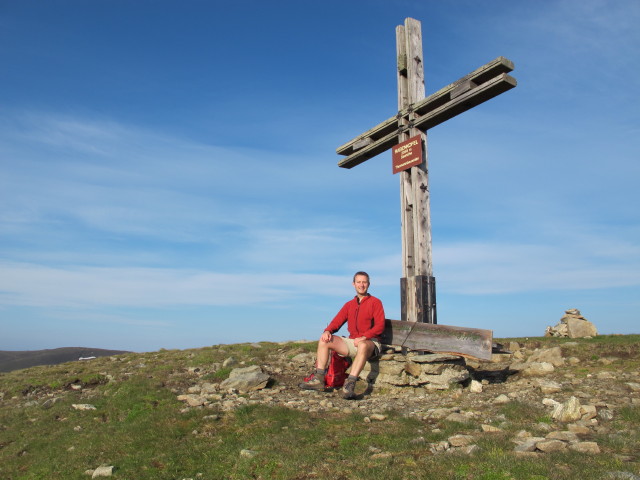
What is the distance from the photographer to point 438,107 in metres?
11.9

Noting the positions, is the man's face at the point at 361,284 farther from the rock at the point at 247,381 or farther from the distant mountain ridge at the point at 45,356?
the distant mountain ridge at the point at 45,356

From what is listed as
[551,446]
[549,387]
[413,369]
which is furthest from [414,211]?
[551,446]

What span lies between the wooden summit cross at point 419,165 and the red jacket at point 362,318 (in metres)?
0.89

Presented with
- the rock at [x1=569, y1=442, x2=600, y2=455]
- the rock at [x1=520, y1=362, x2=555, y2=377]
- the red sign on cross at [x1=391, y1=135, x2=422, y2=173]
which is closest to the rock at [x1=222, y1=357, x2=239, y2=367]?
the red sign on cross at [x1=391, y1=135, x2=422, y2=173]

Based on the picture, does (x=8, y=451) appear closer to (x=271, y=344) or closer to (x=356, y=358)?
(x=356, y=358)

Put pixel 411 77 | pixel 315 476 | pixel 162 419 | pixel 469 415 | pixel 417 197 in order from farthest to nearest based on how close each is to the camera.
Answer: pixel 411 77
pixel 417 197
pixel 162 419
pixel 469 415
pixel 315 476

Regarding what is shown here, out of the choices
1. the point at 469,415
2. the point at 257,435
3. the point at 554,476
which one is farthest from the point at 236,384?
the point at 554,476

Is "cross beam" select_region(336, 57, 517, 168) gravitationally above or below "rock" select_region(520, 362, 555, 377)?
above

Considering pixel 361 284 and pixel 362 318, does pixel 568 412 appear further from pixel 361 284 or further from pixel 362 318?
pixel 361 284

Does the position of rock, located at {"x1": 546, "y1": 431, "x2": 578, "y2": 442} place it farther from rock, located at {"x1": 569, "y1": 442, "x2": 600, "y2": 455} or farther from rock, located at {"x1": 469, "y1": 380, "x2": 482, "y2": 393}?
rock, located at {"x1": 469, "y1": 380, "x2": 482, "y2": 393}

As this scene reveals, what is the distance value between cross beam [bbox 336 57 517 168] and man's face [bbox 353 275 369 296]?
4183mm

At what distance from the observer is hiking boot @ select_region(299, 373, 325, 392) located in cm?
1044

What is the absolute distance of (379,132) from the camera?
13711 mm

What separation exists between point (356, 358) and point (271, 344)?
744 centimetres
